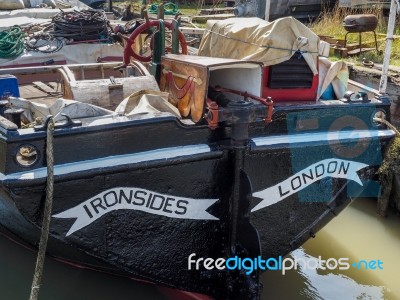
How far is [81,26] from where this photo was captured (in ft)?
22.9

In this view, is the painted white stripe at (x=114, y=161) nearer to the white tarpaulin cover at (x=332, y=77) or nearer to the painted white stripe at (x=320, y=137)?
the painted white stripe at (x=320, y=137)

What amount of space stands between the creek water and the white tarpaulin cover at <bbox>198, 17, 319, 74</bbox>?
2.14 m

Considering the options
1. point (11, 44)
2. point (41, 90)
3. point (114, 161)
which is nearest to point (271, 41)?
point (114, 161)

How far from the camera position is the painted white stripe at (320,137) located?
379 cm

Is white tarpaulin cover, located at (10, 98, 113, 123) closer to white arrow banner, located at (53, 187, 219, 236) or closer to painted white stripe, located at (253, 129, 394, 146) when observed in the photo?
white arrow banner, located at (53, 187, 219, 236)

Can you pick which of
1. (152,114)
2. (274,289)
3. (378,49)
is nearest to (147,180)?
(152,114)

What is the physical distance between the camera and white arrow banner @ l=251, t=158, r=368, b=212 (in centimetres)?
394

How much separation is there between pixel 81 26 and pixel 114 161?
4.20m

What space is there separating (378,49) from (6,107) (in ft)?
23.9

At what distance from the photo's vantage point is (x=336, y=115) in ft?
13.1

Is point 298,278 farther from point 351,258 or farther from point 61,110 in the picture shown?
point 61,110

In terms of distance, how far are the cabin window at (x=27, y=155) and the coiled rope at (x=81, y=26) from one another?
13.5ft

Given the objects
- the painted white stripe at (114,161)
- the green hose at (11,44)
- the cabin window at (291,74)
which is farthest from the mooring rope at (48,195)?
the green hose at (11,44)

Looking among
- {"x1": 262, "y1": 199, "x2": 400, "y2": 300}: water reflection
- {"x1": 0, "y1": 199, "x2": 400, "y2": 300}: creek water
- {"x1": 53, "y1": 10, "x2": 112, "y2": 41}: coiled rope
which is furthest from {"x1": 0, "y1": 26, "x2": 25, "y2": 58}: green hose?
{"x1": 262, "y1": 199, "x2": 400, "y2": 300}: water reflection
